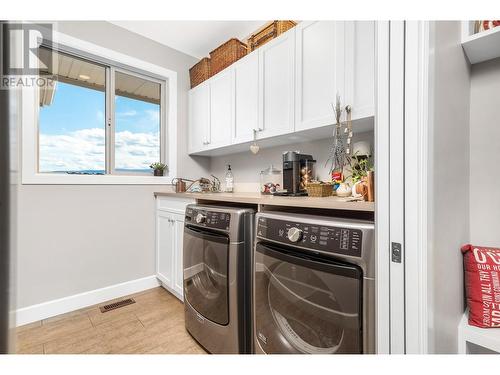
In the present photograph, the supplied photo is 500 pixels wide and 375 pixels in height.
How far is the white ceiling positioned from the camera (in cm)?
215

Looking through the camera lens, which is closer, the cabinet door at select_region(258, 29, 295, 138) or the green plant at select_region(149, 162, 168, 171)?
the cabinet door at select_region(258, 29, 295, 138)

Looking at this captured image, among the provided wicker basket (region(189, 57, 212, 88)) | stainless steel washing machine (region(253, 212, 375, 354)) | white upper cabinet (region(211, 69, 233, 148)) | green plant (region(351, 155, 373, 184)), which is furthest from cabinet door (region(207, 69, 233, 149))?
stainless steel washing machine (region(253, 212, 375, 354))

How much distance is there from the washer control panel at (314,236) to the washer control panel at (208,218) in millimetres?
262

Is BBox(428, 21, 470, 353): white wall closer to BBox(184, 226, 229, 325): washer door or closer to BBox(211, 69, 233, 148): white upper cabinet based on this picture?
BBox(184, 226, 229, 325): washer door

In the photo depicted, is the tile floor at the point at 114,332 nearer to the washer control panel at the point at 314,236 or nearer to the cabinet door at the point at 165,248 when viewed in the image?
the cabinet door at the point at 165,248

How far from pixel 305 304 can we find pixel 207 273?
68 cm

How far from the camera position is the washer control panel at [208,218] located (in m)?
1.36

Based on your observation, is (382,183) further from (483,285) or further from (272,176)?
(272,176)

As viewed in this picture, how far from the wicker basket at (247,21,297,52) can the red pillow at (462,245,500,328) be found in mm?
1766

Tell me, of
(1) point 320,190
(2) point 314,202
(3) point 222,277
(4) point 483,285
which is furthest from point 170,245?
(4) point 483,285

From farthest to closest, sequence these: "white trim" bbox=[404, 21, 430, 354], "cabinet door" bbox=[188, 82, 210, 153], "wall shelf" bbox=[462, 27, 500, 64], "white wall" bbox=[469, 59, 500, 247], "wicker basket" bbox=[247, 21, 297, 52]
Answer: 1. "cabinet door" bbox=[188, 82, 210, 153]
2. "wicker basket" bbox=[247, 21, 297, 52]
3. "white wall" bbox=[469, 59, 500, 247]
4. "wall shelf" bbox=[462, 27, 500, 64]
5. "white trim" bbox=[404, 21, 430, 354]

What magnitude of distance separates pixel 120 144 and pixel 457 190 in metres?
2.63

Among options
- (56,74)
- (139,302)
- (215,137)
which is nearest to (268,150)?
(215,137)
